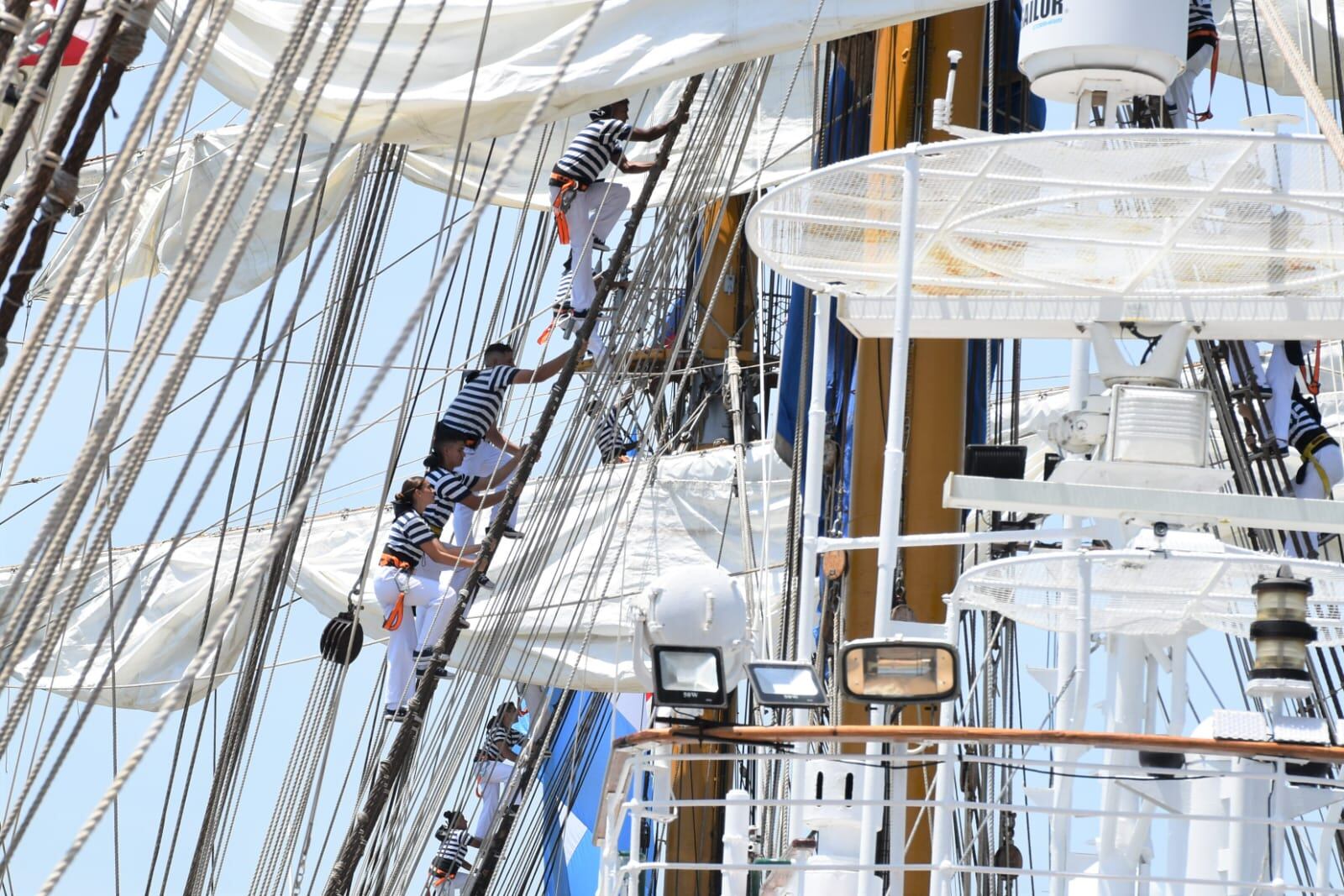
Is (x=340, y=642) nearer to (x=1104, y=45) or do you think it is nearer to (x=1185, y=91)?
(x=1185, y=91)

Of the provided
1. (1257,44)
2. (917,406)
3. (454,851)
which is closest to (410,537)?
(917,406)

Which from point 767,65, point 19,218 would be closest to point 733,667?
point 19,218

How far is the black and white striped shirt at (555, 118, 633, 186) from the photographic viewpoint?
10977 millimetres

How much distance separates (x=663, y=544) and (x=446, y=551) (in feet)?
24.2

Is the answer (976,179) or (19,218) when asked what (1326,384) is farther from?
(19,218)

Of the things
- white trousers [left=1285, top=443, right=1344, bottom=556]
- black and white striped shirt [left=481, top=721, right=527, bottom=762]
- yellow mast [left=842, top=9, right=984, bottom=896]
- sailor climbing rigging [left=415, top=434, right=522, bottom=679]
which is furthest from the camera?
black and white striped shirt [left=481, top=721, right=527, bottom=762]

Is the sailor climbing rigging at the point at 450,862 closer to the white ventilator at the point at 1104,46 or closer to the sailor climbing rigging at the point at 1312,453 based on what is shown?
the sailor climbing rigging at the point at 1312,453

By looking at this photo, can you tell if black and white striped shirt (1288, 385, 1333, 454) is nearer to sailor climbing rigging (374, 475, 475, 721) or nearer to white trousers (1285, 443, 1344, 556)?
white trousers (1285, 443, 1344, 556)

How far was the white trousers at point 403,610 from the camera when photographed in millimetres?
11656

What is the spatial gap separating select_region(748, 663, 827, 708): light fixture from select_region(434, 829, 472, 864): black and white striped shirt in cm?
1548

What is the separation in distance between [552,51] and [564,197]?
2255 millimetres

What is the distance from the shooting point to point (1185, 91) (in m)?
12.9

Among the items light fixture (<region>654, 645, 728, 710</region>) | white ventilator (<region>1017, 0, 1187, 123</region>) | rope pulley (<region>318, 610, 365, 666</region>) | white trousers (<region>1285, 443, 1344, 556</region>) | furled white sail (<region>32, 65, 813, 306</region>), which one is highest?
furled white sail (<region>32, 65, 813, 306</region>)

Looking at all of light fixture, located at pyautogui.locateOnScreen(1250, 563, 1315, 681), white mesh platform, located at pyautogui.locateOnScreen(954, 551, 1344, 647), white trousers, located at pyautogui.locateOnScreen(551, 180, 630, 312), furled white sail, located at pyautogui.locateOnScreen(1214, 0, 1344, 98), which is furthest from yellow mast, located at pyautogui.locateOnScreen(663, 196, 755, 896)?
light fixture, located at pyautogui.locateOnScreen(1250, 563, 1315, 681)
